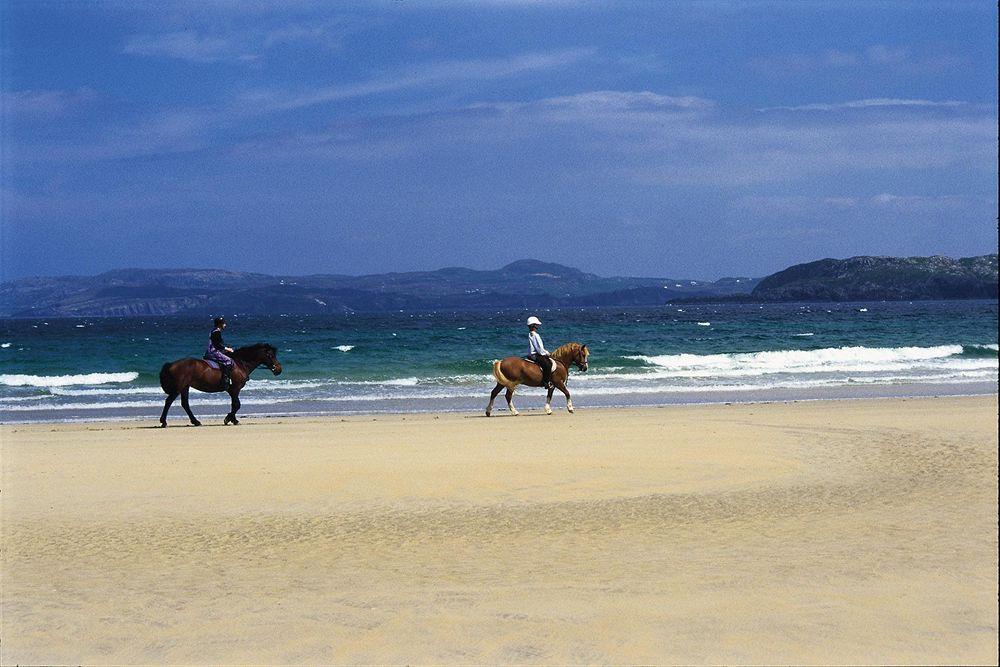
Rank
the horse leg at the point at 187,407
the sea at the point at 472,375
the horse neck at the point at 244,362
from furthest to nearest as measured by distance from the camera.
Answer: the sea at the point at 472,375 < the horse neck at the point at 244,362 < the horse leg at the point at 187,407

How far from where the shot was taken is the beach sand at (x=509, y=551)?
19.5ft

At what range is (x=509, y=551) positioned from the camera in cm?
806

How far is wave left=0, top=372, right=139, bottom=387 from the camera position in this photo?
106 ft

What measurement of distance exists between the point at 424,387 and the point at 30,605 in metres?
22.5

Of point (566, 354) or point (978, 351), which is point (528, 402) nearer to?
point (566, 354)

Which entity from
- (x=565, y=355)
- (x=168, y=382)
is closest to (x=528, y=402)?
(x=565, y=355)

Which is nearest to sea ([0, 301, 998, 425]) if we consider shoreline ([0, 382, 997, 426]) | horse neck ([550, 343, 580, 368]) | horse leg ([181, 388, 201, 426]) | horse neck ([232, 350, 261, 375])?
shoreline ([0, 382, 997, 426])

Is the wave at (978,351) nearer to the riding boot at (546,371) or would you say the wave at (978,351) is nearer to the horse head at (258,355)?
the riding boot at (546,371)

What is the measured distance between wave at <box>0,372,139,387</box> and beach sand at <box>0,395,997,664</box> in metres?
19.4

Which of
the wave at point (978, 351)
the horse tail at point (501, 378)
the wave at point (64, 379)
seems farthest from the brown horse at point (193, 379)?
the wave at point (978, 351)

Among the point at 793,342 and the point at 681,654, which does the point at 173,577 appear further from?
the point at 793,342

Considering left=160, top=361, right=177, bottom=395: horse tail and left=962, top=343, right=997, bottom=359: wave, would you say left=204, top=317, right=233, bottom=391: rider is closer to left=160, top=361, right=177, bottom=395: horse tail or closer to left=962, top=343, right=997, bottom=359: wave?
left=160, top=361, right=177, bottom=395: horse tail

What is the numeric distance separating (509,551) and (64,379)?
3006 centimetres

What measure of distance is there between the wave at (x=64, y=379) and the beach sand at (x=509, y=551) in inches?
766
